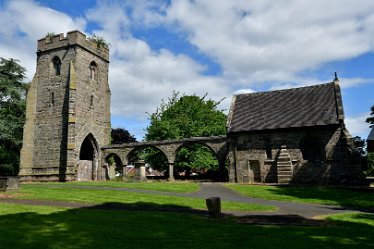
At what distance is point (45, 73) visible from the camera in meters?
36.4

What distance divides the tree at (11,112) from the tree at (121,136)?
1756 centimetres

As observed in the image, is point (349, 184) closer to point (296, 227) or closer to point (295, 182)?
point (295, 182)

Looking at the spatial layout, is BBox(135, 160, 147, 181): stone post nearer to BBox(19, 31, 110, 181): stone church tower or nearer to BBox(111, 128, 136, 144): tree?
BBox(19, 31, 110, 181): stone church tower

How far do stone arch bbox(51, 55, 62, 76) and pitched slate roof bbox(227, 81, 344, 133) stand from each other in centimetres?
1813

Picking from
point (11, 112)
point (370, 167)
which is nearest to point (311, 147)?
point (11, 112)

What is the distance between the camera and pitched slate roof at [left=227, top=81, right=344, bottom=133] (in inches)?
1120

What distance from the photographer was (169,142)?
111ft

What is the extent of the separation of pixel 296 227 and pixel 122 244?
536 cm

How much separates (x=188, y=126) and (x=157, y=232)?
34.6 metres

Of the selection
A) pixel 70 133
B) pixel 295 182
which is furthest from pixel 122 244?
pixel 70 133

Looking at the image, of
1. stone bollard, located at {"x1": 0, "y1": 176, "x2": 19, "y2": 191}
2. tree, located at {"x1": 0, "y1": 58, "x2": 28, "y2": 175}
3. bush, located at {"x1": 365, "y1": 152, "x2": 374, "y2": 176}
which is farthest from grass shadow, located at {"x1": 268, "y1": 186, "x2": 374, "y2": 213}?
bush, located at {"x1": 365, "y1": 152, "x2": 374, "y2": 176}

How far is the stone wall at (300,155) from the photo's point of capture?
26.7m

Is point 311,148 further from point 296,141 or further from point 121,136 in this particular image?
point 121,136

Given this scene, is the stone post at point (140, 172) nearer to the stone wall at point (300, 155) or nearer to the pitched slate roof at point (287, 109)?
the stone wall at point (300, 155)
